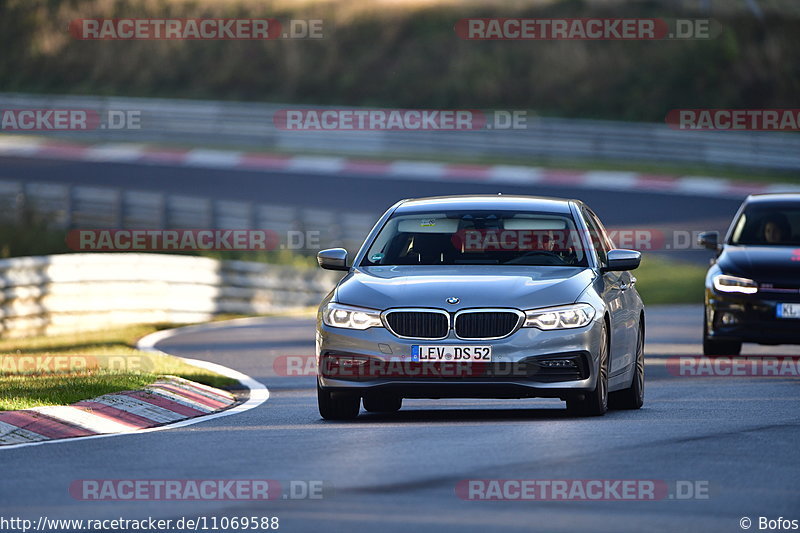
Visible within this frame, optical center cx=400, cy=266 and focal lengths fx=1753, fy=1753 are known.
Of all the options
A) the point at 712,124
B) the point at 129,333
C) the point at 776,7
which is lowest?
the point at 129,333

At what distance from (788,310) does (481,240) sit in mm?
6056

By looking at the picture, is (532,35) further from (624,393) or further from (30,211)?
(624,393)

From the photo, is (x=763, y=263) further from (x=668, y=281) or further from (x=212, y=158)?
(x=212, y=158)

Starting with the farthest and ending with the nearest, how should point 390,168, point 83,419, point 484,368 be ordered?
point 390,168 < point 83,419 < point 484,368

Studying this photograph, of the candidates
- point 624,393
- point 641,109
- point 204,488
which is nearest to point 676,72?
point 641,109

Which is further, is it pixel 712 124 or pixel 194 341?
pixel 712 124

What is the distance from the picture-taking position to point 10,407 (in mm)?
12375

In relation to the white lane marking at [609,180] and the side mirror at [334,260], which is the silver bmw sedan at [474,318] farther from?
the white lane marking at [609,180]

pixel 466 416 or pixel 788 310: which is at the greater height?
pixel 788 310

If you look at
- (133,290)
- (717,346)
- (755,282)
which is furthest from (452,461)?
(133,290)

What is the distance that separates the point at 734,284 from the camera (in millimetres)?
18219

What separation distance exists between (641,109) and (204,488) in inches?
1689

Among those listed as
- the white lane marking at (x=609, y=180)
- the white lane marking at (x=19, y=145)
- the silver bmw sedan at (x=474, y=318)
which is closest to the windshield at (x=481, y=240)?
the silver bmw sedan at (x=474, y=318)

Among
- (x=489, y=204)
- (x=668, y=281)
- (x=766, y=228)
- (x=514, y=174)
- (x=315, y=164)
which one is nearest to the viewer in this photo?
(x=489, y=204)
